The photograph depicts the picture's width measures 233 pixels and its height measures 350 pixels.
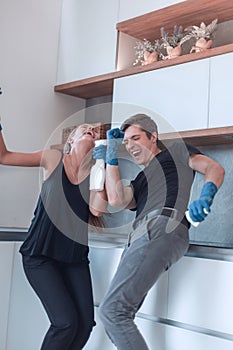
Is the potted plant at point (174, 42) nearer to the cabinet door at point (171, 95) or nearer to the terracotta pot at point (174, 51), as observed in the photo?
the terracotta pot at point (174, 51)

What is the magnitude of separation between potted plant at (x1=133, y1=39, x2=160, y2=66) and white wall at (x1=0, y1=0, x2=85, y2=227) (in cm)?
63

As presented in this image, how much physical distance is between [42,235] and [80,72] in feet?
4.29

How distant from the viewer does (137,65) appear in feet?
9.04

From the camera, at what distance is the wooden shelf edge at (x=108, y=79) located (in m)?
2.22

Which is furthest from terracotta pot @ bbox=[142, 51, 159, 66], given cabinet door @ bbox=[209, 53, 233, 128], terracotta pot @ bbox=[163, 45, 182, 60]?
cabinet door @ bbox=[209, 53, 233, 128]

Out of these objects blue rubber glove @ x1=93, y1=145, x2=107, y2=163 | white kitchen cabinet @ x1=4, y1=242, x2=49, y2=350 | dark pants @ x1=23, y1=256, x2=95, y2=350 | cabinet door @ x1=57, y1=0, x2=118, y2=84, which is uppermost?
cabinet door @ x1=57, y1=0, x2=118, y2=84

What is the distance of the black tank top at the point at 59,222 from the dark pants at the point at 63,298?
47mm

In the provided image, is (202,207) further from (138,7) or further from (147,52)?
(138,7)

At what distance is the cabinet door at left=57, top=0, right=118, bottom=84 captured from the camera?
2.75 metres

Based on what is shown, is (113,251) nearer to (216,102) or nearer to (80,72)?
(216,102)

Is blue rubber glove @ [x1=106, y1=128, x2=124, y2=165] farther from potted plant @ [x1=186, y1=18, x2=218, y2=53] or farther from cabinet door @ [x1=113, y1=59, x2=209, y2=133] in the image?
potted plant @ [x1=186, y1=18, x2=218, y2=53]

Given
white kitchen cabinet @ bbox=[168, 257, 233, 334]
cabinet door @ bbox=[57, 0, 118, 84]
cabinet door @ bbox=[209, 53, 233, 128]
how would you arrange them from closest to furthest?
white kitchen cabinet @ bbox=[168, 257, 233, 334]
cabinet door @ bbox=[209, 53, 233, 128]
cabinet door @ bbox=[57, 0, 118, 84]

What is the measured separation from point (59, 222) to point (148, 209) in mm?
400

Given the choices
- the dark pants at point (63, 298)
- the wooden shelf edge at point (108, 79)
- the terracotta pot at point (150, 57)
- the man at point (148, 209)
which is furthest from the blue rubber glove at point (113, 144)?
the terracotta pot at point (150, 57)
